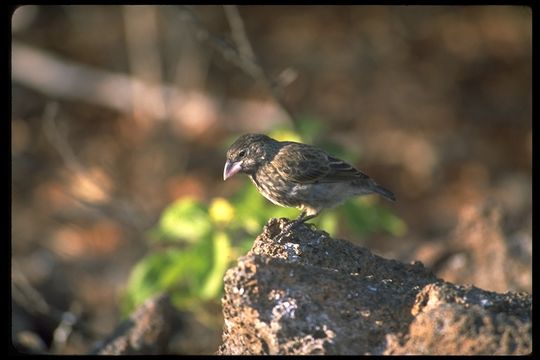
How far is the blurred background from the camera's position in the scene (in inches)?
393

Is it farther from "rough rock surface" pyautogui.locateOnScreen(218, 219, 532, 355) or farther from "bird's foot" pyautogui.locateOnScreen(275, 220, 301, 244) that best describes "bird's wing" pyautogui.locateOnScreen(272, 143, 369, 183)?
"rough rock surface" pyautogui.locateOnScreen(218, 219, 532, 355)

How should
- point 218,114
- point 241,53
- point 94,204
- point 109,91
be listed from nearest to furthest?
point 241,53, point 94,204, point 218,114, point 109,91

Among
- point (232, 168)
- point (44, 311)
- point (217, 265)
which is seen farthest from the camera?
point (44, 311)

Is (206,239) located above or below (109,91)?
below

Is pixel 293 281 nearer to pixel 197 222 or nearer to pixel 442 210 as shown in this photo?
pixel 197 222

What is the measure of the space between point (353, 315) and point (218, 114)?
7524mm

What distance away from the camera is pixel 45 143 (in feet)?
38.8

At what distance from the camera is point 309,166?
634 cm

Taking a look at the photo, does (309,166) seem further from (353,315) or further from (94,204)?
(94,204)

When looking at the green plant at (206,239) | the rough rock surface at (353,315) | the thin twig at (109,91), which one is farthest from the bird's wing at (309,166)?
the thin twig at (109,91)

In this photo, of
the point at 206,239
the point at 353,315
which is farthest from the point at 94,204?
the point at 353,315

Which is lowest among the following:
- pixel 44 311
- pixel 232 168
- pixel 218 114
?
pixel 44 311

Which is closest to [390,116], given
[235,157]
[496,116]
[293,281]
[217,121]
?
[496,116]

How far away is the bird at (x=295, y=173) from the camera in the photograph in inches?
246
